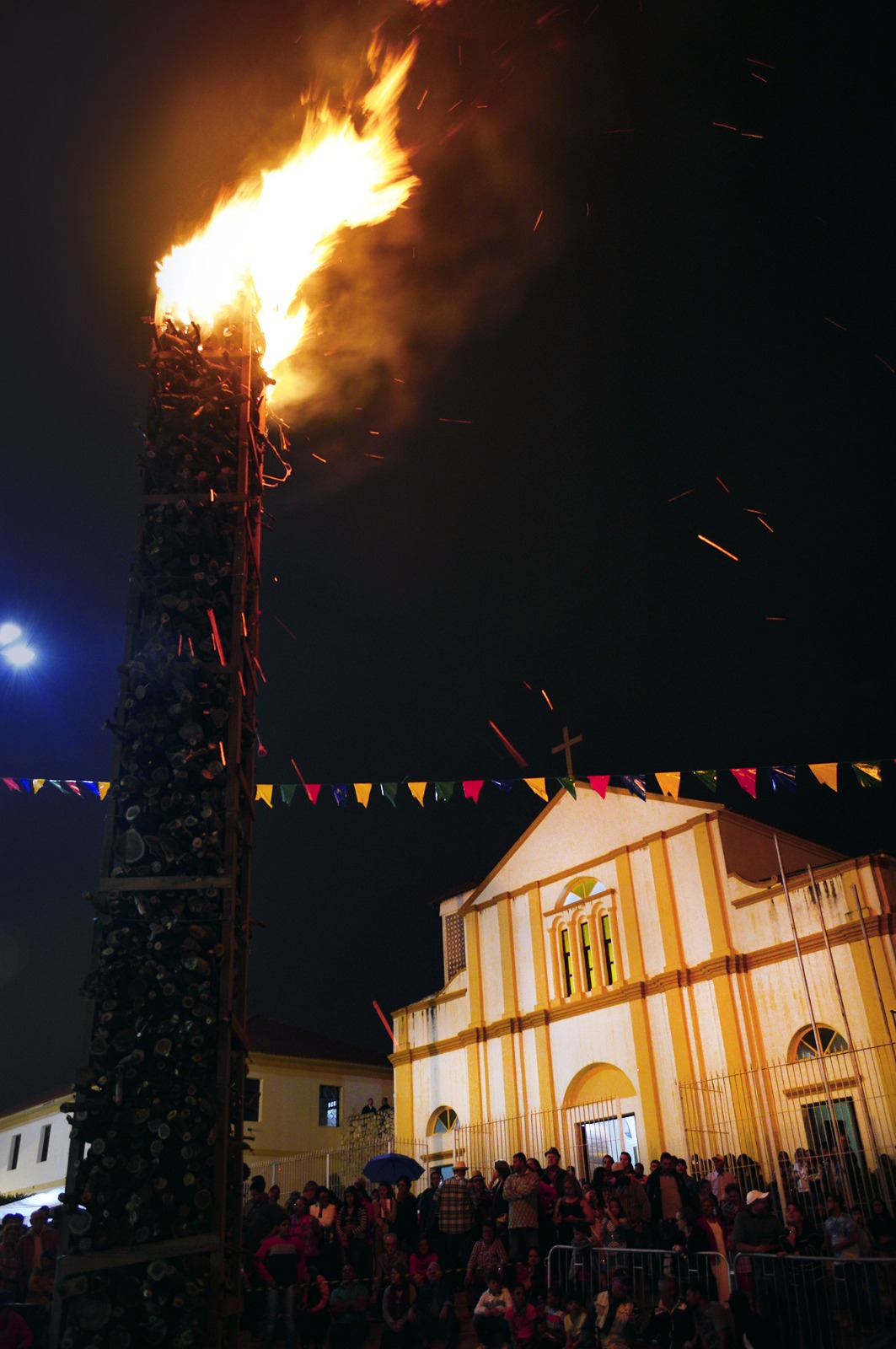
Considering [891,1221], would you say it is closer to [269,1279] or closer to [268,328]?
[269,1279]

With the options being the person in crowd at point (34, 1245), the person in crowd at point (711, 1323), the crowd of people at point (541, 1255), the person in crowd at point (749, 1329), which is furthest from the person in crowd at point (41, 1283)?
the person in crowd at point (749, 1329)

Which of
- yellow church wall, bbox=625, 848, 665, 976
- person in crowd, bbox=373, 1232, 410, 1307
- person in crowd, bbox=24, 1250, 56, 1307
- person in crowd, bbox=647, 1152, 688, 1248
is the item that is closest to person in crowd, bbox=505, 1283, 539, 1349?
person in crowd, bbox=373, 1232, 410, 1307

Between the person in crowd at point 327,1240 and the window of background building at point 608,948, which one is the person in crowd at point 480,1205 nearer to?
the person in crowd at point 327,1240

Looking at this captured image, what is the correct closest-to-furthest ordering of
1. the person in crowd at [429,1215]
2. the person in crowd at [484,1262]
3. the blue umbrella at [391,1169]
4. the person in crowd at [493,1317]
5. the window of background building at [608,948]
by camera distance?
the person in crowd at [493,1317]
the person in crowd at [484,1262]
the person in crowd at [429,1215]
the blue umbrella at [391,1169]
the window of background building at [608,948]

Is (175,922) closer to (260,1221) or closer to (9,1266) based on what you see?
(9,1266)

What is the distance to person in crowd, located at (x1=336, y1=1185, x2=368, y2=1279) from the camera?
1213cm

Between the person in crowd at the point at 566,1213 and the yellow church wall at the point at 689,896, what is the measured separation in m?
10.4

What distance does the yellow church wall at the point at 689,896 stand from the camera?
2272 cm

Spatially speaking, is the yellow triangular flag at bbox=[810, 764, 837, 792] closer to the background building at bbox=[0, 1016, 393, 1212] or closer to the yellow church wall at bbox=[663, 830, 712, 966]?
the yellow church wall at bbox=[663, 830, 712, 966]

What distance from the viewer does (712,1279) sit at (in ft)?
35.3

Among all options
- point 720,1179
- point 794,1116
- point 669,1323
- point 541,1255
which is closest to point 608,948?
point 794,1116

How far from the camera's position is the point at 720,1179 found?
45.6ft

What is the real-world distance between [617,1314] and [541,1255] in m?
2.93

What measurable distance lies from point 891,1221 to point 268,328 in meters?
12.3
